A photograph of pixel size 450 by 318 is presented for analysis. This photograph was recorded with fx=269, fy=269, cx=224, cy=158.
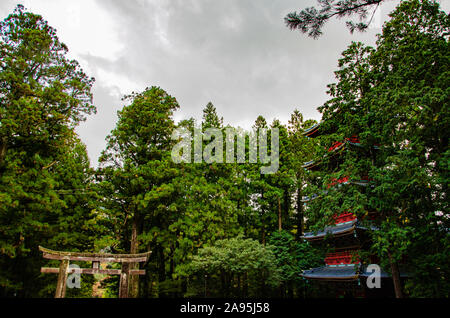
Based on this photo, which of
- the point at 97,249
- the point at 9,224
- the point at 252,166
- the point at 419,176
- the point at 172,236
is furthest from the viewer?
the point at 252,166

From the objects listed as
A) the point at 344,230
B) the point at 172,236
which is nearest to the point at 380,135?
the point at 344,230

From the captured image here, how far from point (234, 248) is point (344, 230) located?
17.1 ft

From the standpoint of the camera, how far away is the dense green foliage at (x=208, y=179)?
340 inches

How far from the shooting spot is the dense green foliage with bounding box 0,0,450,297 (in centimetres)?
864

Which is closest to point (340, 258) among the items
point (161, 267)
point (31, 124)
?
point (161, 267)

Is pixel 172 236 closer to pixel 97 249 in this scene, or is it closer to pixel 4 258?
pixel 97 249

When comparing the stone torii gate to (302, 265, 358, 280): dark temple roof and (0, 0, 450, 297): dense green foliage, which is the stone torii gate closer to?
(0, 0, 450, 297): dense green foliage

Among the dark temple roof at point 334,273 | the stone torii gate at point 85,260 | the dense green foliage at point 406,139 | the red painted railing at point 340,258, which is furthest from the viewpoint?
the red painted railing at point 340,258

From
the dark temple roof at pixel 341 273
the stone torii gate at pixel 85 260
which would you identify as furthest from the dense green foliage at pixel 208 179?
the stone torii gate at pixel 85 260

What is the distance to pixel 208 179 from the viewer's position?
63.4 feet

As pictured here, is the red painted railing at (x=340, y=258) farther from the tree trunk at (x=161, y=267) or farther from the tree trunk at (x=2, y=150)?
the tree trunk at (x=2, y=150)
